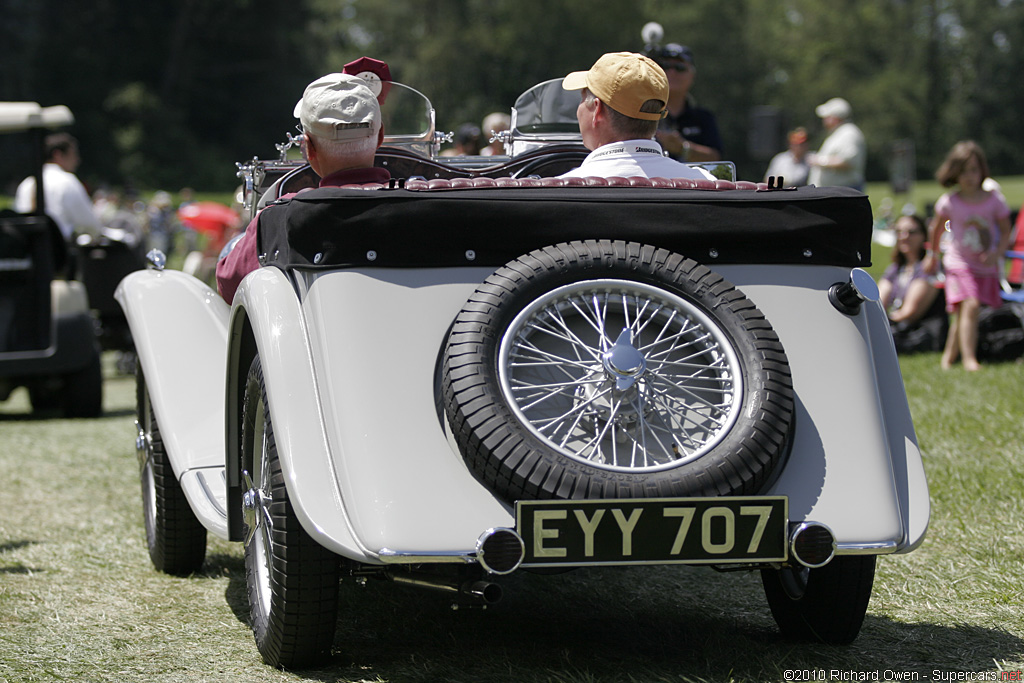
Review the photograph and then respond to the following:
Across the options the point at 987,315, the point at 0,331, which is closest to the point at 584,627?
the point at 0,331

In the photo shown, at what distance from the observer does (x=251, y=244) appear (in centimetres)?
358

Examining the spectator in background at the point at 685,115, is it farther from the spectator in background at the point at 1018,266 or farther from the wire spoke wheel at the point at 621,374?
the spectator in background at the point at 1018,266

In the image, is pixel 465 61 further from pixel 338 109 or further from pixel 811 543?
pixel 811 543

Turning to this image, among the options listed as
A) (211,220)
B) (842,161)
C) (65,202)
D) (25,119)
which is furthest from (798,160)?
(25,119)

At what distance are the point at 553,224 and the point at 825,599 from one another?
1.23 m

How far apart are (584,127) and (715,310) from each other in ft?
3.55

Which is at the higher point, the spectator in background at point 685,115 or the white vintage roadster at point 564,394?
A: the spectator in background at point 685,115

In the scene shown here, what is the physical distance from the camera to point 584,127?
371 centimetres

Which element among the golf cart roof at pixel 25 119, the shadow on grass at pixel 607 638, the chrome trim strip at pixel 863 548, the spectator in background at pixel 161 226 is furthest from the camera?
the spectator in background at pixel 161 226

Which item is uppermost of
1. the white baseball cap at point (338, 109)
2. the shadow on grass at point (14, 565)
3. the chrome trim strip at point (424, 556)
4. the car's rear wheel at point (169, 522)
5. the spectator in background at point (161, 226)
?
the white baseball cap at point (338, 109)

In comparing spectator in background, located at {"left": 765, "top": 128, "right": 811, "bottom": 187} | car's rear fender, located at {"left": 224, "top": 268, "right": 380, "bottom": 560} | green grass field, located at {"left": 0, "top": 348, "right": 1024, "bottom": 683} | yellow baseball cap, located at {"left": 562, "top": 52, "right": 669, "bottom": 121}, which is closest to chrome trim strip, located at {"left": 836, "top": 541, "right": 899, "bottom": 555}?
green grass field, located at {"left": 0, "top": 348, "right": 1024, "bottom": 683}

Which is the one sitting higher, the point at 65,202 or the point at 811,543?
the point at 811,543

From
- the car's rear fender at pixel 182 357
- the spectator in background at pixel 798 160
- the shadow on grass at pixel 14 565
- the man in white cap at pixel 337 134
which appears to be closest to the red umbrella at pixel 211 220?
the spectator in background at pixel 798 160

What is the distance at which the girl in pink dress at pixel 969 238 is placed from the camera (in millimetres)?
9039
